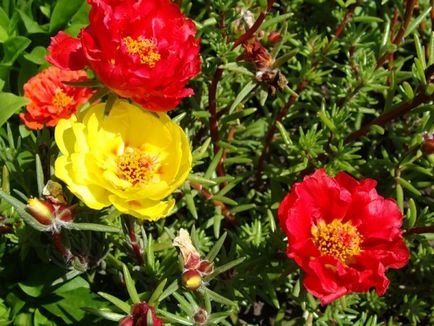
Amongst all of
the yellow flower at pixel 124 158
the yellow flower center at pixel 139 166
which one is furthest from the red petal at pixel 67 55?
the yellow flower center at pixel 139 166

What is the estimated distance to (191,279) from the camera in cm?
150

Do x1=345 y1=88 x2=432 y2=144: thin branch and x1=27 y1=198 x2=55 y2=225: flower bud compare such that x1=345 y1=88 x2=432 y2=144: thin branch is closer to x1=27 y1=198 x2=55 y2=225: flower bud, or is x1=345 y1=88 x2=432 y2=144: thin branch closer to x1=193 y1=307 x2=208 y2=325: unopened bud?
x1=193 y1=307 x2=208 y2=325: unopened bud

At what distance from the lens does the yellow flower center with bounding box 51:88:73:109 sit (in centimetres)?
212

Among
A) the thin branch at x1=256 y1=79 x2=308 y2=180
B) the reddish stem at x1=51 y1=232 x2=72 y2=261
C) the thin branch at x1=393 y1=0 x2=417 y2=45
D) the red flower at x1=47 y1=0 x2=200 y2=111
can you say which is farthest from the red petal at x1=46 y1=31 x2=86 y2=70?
the thin branch at x1=393 y1=0 x2=417 y2=45

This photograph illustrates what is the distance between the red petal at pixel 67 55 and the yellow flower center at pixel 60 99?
668mm

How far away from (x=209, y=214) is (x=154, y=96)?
42.4 inches

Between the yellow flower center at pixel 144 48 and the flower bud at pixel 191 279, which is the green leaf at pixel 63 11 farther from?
the flower bud at pixel 191 279

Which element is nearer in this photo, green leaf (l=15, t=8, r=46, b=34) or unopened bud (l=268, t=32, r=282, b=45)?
unopened bud (l=268, t=32, r=282, b=45)

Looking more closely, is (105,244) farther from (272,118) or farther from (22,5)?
(22,5)

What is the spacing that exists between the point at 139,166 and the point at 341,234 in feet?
1.94

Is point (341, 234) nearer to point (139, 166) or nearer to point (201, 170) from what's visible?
point (139, 166)

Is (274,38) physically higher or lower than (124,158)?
higher

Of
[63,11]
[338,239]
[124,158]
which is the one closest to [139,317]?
[124,158]

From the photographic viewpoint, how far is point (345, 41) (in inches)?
94.9
